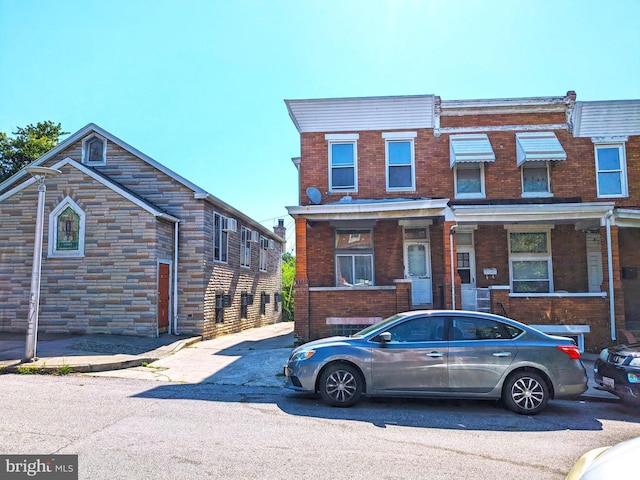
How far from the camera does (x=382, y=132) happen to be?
1554cm

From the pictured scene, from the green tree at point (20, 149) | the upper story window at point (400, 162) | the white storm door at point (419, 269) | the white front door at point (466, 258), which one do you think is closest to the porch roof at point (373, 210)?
the white storm door at point (419, 269)

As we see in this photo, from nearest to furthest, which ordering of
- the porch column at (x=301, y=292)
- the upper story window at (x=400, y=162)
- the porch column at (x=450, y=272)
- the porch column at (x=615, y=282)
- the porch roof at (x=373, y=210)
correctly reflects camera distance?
the porch column at (x=615, y=282)
the porch column at (x=450, y=272)
the porch roof at (x=373, y=210)
the porch column at (x=301, y=292)
the upper story window at (x=400, y=162)

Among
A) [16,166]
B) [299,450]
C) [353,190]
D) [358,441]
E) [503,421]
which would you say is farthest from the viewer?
[16,166]

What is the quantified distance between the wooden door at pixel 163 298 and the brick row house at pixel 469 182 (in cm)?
447

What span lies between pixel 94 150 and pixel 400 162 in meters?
10.2

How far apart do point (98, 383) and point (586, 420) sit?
8.00 meters

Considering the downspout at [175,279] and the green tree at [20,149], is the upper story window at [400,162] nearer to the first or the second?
the downspout at [175,279]

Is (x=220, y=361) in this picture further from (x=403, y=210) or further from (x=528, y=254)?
(x=528, y=254)

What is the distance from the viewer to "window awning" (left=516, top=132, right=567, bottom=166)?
14508 millimetres

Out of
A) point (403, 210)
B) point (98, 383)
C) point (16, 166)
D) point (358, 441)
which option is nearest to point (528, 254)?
point (403, 210)

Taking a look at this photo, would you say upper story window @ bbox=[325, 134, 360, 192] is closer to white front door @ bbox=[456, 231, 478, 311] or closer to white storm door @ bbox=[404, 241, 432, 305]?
white storm door @ bbox=[404, 241, 432, 305]

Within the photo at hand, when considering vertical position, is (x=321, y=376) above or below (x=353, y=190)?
below

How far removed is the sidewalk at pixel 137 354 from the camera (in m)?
9.74

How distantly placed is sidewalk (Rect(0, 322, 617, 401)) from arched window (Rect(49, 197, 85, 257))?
258 cm
